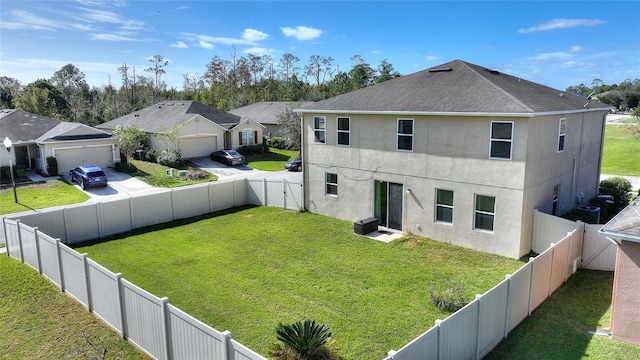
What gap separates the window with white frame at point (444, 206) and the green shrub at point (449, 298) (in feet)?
16.3

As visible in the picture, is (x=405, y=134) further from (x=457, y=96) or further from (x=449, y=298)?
(x=449, y=298)

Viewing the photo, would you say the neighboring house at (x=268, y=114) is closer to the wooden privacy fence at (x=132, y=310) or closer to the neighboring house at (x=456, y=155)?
the neighboring house at (x=456, y=155)

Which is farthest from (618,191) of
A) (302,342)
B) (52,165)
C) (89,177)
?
(52,165)

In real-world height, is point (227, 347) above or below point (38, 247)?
above

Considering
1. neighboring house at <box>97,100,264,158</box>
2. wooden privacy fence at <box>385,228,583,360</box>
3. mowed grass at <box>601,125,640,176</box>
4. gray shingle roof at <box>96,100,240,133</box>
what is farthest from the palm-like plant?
mowed grass at <box>601,125,640,176</box>

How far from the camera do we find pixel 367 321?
9.62 meters

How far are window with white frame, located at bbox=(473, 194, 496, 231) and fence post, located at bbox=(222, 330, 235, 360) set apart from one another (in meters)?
11.0

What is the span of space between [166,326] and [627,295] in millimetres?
9098

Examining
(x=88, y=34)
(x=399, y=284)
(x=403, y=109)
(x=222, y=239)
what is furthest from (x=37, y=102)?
(x=399, y=284)

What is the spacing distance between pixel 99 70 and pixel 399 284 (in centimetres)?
7417

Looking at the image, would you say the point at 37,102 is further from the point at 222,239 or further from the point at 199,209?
the point at 222,239

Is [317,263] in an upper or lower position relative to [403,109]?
lower

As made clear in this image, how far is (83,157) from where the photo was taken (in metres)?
29.8

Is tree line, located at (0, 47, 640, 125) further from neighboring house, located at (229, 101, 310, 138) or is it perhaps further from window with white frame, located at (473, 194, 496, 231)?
window with white frame, located at (473, 194, 496, 231)
